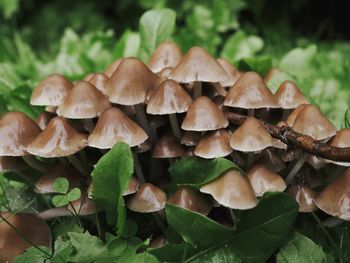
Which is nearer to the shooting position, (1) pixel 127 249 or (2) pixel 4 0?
(1) pixel 127 249

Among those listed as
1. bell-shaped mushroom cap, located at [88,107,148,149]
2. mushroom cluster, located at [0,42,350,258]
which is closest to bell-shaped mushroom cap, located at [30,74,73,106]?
mushroom cluster, located at [0,42,350,258]

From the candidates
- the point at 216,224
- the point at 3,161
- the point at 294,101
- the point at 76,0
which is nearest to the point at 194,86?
the point at 294,101

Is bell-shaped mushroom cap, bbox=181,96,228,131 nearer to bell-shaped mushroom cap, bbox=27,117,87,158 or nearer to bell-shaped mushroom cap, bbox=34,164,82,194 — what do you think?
bell-shaped mushroom cap, bbox=27,117,87,158

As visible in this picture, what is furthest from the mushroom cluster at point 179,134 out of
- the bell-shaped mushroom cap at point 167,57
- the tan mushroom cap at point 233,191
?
the bell-shaped mushroom cap at point 167,57

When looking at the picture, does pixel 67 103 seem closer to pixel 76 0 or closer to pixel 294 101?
pixel 294 101

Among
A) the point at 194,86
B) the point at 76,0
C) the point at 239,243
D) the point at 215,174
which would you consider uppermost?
the point at 194,86

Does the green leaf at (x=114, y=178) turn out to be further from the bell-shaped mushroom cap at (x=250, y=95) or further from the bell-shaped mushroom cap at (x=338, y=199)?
the bell-shaped mushroom cap at (x=338, y=199)

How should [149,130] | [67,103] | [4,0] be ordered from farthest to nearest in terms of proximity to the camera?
[4,0] < [149,130] < [67,103]
